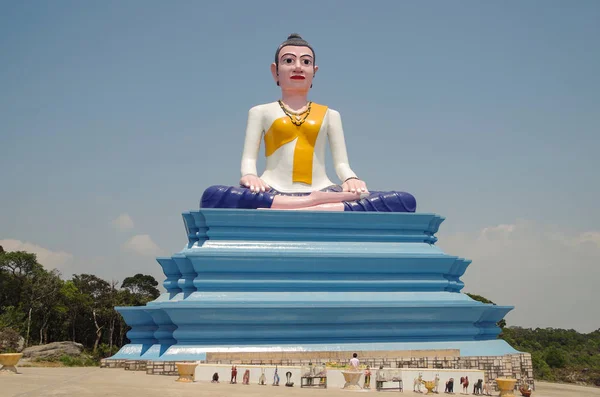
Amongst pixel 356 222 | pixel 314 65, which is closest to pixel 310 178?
pixel 356 222

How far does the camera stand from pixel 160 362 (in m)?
10.1

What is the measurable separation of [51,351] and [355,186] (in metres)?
13.7

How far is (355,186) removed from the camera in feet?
44.2

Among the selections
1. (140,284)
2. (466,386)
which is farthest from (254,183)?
(140,284)

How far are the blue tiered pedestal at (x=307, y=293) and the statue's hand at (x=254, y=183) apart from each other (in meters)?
1.05

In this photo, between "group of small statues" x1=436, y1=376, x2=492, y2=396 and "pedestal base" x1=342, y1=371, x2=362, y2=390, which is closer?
"pedestal base" x1=342, y1=371, x2=362, y2=390

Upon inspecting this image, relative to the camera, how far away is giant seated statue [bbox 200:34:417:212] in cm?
1280

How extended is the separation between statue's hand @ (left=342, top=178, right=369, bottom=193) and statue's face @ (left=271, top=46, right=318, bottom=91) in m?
3.01

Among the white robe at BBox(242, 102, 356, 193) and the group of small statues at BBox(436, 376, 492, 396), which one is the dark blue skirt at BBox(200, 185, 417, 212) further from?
the group of small statues at BBox(436, 376, 492, 396)

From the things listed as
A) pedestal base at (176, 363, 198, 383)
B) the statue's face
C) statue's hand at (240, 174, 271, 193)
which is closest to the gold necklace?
the statue's face

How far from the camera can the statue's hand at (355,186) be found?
13359mm

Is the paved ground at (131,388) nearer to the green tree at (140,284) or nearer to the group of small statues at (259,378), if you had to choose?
the group of small statues at (259,378)

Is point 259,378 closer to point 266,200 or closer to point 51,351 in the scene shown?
point 266,200

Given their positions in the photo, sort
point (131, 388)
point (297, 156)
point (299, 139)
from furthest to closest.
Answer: point (299, 139)
point (297, 156)
point (131, 388)
